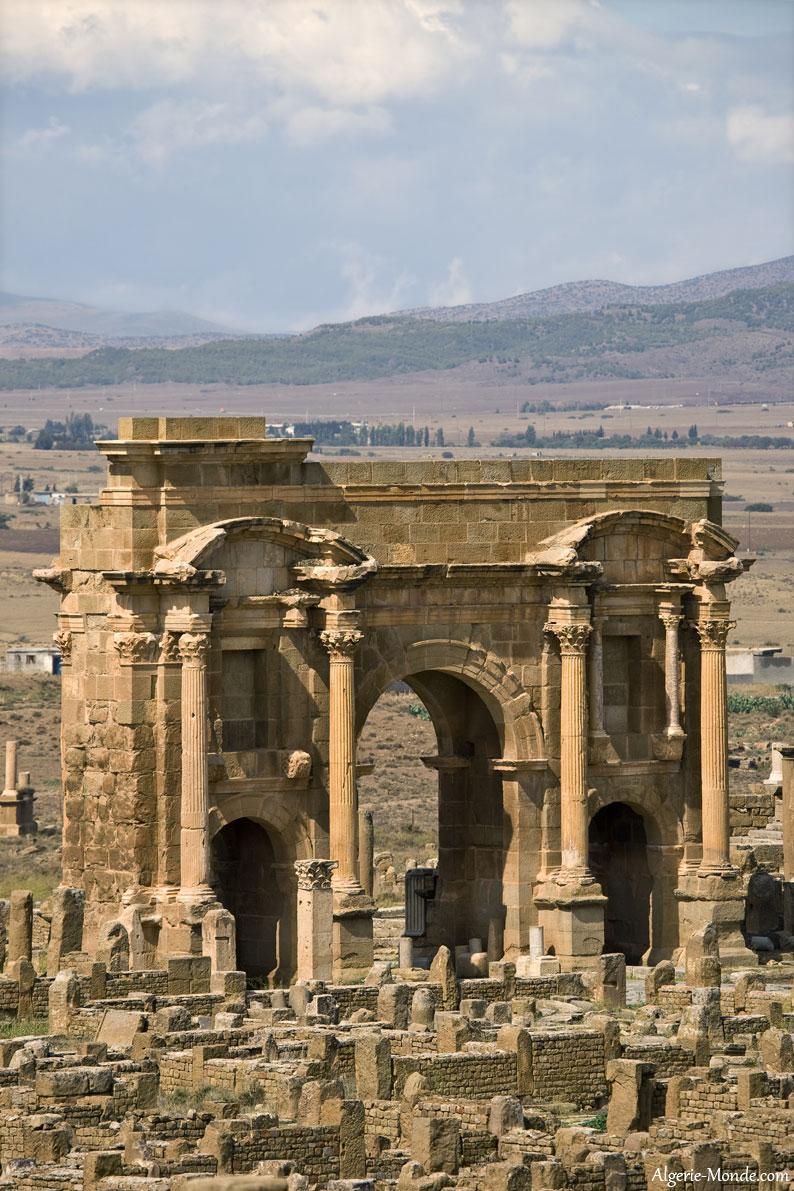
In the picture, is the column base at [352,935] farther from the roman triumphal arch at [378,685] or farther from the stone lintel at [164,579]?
the stone lintel at [164,579]

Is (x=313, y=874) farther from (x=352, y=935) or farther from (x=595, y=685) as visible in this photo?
(x=595, y=685)

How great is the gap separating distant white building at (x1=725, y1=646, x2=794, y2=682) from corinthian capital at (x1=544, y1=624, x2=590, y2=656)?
50171 millimetres

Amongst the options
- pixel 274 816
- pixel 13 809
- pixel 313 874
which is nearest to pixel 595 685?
pixel 274 816

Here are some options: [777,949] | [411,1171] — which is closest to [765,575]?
[777,949]

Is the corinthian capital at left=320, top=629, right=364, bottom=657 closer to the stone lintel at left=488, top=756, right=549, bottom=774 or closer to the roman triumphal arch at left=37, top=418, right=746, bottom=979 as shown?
the roman triumphal arch at left=37, top=418, right=746, bottom=979

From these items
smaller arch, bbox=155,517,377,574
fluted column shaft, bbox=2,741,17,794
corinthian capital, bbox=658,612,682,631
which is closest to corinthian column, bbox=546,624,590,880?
corinthian capital, bbox=658,612,682,631

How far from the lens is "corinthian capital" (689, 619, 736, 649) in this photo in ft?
159

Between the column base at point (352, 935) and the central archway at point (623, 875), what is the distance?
536 cm

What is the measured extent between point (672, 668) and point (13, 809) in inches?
780

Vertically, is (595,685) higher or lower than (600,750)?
higher

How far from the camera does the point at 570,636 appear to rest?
1847 inches

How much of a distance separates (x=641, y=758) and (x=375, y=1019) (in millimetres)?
10509

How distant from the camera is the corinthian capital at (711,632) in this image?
159 feet

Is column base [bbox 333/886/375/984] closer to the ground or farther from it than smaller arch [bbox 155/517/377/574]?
closer to the ground
